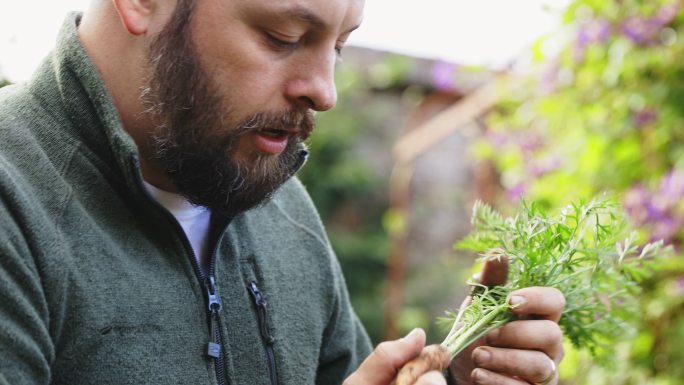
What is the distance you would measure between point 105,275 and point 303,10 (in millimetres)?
633

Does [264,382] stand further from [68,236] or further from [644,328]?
[644,328]

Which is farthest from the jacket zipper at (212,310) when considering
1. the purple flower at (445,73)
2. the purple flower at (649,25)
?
the purple flower at (445,73)

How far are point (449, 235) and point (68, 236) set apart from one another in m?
6.45

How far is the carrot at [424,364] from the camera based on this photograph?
5.03 feet

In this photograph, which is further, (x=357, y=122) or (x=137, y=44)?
(x=357, y=122)

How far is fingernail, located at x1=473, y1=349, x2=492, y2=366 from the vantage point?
68.2 inches

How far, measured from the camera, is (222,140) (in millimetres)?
1803

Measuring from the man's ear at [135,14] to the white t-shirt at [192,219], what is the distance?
32cm

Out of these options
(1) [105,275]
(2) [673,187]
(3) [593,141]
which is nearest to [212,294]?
(1) [105,275]

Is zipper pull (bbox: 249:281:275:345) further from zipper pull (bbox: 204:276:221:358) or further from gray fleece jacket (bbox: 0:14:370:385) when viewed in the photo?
zipper pull (bbox: 204:276:221:358)

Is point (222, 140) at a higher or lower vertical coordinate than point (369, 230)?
higher

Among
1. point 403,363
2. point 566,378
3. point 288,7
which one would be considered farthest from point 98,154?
point 566,378

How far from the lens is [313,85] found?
179cm

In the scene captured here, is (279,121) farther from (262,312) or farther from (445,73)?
(445,73)
